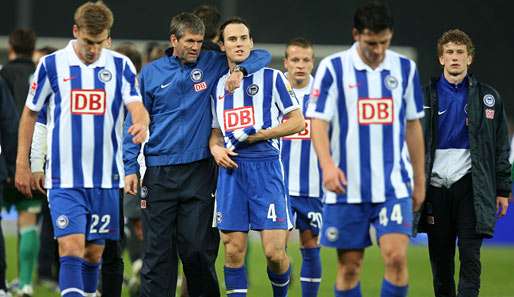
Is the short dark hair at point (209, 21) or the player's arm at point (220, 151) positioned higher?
the short dark hair at point (209, 21)

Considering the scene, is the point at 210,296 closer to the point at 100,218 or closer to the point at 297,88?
the point at 100,218

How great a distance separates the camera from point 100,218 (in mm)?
7375

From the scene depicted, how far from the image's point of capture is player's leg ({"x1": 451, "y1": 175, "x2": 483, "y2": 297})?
27.6 ft

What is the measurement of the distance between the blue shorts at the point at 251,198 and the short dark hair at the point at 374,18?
1672 mm

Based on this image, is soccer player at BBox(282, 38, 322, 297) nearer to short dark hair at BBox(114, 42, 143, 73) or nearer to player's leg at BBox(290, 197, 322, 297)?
player's leg at BBox(290, 197, 322, 297)

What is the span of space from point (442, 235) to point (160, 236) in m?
2.03

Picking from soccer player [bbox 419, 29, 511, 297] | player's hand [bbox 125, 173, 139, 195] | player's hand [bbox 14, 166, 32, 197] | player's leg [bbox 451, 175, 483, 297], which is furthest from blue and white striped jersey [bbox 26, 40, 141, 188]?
player's leg [bbox 451, 175, 483, 297]

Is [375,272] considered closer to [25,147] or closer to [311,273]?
[311,273]

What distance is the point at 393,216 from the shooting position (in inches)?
265

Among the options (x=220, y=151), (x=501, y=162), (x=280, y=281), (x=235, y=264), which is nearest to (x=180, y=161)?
(x=220, y=151)

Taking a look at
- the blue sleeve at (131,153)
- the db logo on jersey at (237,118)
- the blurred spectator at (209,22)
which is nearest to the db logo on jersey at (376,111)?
the db logo on jersey at (237,118)

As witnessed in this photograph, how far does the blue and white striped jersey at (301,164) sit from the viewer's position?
942 cm

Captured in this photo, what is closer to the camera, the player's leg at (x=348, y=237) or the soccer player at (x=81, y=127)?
the player's leg at (x=348, y=237)

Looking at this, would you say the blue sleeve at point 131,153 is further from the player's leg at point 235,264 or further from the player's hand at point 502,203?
the player's hand at point 502,203
